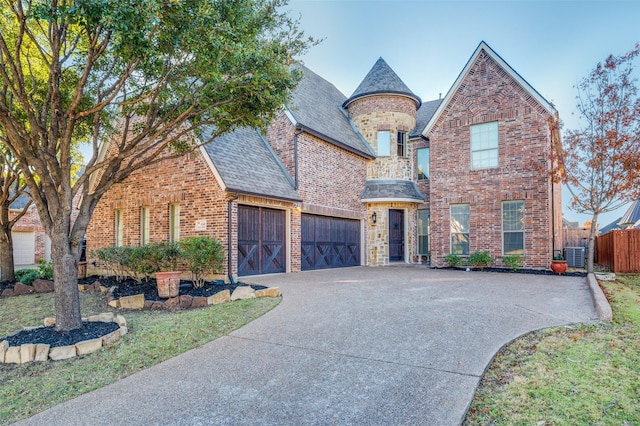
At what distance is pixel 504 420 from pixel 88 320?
6443mm

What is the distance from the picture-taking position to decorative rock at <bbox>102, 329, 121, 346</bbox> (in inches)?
214

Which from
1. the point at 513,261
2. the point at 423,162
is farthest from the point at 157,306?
the point at 423,162

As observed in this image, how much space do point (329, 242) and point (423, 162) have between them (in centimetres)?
622

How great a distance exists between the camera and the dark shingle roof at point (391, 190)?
16.4 meters

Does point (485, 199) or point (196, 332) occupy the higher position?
point (485, 199)

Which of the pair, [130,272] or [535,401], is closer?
[535,401]

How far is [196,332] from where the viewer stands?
5.73 m

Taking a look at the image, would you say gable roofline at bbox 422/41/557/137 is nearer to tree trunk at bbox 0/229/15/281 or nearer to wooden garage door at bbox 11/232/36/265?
tree trunk at bbox 0/229/15/281

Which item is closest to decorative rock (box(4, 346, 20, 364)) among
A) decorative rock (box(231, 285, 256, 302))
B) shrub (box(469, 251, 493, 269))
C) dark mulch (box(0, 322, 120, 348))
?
dark mulch (box(0, 322, 120, 348))

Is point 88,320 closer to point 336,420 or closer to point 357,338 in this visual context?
point 357,338

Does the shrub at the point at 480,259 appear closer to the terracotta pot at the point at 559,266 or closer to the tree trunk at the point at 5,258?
the terracotta pot at the point at 559,266

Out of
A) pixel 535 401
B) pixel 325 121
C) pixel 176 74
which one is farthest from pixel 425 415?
pixel 325 121

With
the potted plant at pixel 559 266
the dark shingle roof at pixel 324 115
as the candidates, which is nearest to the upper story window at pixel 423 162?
the dark shingle roof at pixel 324 115

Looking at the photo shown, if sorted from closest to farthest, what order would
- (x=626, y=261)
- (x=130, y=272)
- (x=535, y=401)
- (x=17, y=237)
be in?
1. (x=535, y=401)
2. (x=130, y=272)
3. (x=626, y=261)
4. (x=17, y=237)
